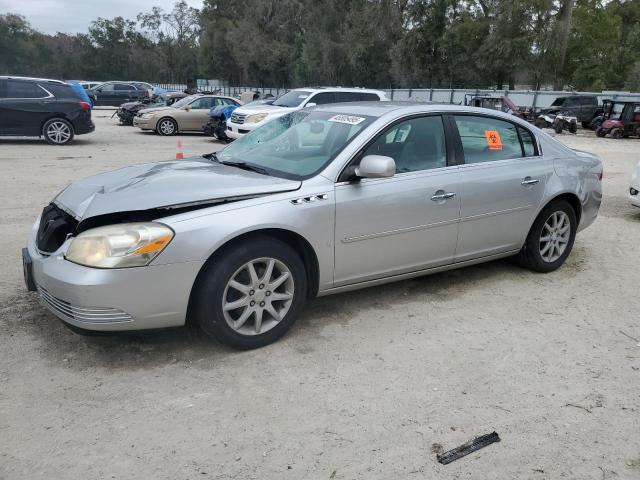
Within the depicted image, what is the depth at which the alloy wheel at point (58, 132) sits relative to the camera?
48.6 feet

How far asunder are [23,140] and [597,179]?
50.0 ft

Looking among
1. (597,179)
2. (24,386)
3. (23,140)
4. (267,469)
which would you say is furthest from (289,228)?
(23,140)

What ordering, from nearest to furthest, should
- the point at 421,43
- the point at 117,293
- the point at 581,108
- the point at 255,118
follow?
the point at 117,293 → the point at 255,118 → the point at 581,108 → the point at 421,43

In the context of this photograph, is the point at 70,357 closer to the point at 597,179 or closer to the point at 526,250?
the point at 526,250

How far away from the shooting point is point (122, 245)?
324cm

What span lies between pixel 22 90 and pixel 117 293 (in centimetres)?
1320

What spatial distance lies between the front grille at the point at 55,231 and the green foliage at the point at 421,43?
4363 cm

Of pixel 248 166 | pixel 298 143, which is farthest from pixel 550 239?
pixel 248 166

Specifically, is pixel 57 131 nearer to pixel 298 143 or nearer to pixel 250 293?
pixel 298 143

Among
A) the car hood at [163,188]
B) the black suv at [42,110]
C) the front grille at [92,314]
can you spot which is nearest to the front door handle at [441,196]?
the car hood at [163,188]

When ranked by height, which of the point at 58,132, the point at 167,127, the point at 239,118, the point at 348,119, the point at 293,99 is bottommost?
the point at 167,127

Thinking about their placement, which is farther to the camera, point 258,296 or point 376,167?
point 376,167

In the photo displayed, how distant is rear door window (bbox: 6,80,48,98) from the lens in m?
14.0

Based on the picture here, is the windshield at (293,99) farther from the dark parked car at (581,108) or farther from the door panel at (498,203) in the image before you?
the dark parked car at (581,108)
